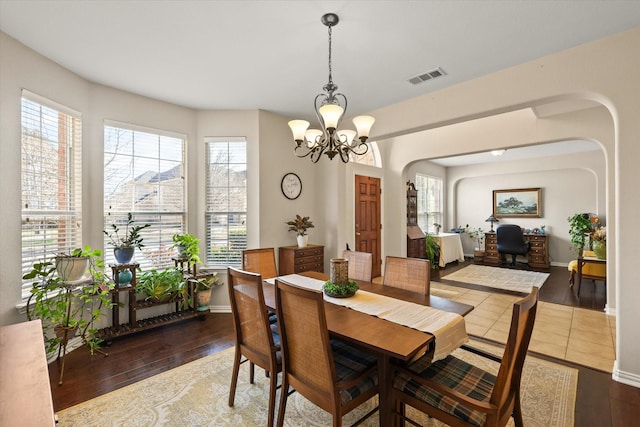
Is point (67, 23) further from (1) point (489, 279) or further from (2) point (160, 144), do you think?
(1) point (489, 279)

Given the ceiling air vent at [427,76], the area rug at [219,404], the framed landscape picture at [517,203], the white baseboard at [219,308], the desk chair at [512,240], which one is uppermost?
the ceiling air vent at [427,76]

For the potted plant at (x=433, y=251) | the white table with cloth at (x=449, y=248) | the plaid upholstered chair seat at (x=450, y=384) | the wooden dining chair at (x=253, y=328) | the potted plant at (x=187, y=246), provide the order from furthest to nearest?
the white table with cloth at (x=449, y=248) < the potted plant at (x=433, y=251) < the potted plant at (x=187, y=246) < the wooden dining chair at (x=253, y=328) < the plaid upholstered chair seat at (x=450, y=384)

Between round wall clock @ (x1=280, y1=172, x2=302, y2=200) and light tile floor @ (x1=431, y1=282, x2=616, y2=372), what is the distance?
2.93m

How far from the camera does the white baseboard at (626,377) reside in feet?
7.61

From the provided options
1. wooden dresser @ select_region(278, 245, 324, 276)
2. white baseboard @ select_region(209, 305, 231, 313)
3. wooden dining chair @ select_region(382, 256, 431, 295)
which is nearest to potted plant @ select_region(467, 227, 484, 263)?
wooden dresser @ select_region(278, 245, 324, 276)

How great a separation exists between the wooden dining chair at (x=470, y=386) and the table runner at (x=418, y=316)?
0.44 feet

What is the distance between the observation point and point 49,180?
283cm

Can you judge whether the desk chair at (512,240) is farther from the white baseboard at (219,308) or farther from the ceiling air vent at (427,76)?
the white baseboard at (219,308)

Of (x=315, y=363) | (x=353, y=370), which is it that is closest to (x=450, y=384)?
(x=353, y=370)

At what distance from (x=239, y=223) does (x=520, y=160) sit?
288 inches

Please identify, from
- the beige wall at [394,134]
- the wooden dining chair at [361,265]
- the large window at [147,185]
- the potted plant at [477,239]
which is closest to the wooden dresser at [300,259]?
the beige wall at [394,134]

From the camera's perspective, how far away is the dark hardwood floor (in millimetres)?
2080

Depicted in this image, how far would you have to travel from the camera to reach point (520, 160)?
7.54 meters

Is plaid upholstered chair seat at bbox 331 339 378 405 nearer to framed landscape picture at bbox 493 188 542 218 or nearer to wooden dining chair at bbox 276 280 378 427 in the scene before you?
wooden dining chair at bbox 276 280 378 427
